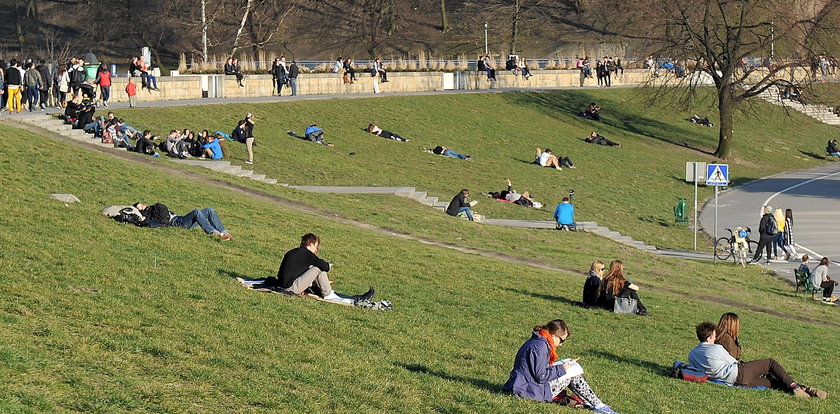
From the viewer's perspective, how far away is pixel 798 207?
4616 centimetres

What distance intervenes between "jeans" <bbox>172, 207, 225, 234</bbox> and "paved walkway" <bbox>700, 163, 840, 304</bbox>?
1549 centimetres

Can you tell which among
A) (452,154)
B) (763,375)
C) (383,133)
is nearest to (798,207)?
(452,154)

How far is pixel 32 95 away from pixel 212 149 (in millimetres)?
6667

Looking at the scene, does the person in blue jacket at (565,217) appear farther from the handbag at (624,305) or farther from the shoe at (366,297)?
the shoe at (366,297)

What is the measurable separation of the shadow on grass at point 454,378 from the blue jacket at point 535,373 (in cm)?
41

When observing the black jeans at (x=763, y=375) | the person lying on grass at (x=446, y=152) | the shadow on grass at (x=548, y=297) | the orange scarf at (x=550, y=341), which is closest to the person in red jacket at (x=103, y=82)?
the person lying on grass at (x=446, y=152)

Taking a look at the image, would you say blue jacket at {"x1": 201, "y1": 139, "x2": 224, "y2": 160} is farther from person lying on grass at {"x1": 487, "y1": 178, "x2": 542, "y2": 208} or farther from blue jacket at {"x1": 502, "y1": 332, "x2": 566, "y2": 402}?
blue jacket at {"x1": 502, "y1": 332, "x2": 566, "y2": 402}

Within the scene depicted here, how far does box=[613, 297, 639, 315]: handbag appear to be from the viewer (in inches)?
773

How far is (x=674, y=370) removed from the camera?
14.9 meters

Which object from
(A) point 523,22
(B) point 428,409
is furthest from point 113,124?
(A) point 523,22

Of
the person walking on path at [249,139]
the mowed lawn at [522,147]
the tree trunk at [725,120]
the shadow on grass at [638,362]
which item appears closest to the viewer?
the shadow on grass at [638,362]

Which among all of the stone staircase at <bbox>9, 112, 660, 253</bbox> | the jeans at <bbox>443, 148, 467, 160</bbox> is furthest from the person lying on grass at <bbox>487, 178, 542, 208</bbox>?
the jeans at <bbox>443, 148, 467, 160</bbox>

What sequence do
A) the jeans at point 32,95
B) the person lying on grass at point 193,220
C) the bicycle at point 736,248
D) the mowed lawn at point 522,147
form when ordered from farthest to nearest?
the mowed lawn at point 522,147 → the jeans at point 32,95 → the bicycle at point 736,248 → the person lying on grass at point 193,220

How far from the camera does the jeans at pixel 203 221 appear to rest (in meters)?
20.9
